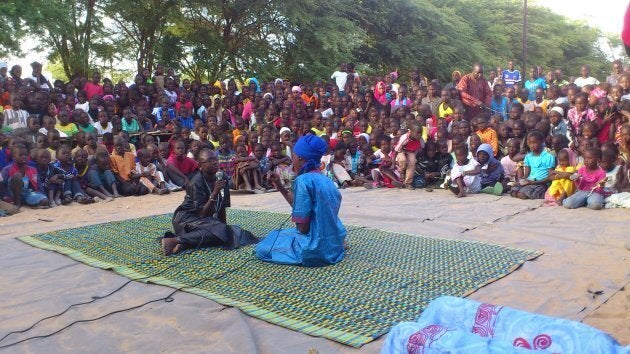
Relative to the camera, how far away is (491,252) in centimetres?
479

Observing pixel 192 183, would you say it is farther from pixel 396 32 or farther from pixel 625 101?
pixel 396 32

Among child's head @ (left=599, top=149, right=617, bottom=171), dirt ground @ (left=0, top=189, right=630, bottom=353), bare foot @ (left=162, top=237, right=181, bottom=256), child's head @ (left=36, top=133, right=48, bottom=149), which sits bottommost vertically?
dirt ground @ (left=0, top=189, right=630, bottom=353)

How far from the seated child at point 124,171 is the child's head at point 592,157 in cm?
629

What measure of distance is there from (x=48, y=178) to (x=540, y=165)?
6.77 meters

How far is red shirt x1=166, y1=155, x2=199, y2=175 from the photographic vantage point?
9.17 m

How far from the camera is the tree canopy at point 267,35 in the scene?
13750mm

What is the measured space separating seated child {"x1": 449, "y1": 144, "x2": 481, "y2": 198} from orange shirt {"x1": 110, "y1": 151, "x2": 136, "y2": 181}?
4952mm

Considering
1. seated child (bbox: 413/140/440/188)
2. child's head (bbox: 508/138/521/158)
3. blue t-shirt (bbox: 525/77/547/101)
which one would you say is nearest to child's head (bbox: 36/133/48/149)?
seated child (bbox: 413/140/440/188)

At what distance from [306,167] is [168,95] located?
24.6 ft

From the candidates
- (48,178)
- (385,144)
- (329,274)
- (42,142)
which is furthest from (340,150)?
(329,274)

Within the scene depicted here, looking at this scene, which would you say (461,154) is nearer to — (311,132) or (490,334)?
(311,132)

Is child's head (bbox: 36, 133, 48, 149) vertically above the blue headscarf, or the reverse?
child's head (bbox: 36, 133, 48, 149)

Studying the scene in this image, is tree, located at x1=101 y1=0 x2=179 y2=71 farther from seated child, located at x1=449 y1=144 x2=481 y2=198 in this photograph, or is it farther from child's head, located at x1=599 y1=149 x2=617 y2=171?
child's head, located at x1=599 y1=149 x2=617 y2=171

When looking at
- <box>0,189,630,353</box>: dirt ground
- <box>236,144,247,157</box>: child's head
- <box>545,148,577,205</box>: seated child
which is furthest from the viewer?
<box>236,144,247,157</box>: child's head
